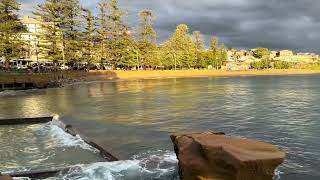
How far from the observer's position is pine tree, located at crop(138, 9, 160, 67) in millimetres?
149375

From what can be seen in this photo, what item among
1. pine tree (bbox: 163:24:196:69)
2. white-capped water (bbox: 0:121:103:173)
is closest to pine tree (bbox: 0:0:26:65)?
white-capped water (bbox: 0:121:103:173)

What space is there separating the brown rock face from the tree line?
90.1 meters

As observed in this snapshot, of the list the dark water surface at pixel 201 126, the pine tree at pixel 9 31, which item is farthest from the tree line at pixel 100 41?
the dark water surface at pixel 201 126

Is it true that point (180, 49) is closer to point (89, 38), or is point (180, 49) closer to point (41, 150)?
point (89, 38)

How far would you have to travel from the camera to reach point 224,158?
10289 mm

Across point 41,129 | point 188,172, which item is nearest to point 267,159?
point 188,172

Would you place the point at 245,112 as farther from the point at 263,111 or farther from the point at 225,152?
the point at 225,152

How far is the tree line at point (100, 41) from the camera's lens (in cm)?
9838

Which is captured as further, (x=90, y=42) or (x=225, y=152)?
(x=90, y=42)

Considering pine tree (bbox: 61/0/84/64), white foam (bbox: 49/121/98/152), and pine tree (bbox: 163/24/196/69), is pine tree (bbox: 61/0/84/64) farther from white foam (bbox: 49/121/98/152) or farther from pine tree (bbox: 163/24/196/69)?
white foam (bbox: 49/121/98/152)

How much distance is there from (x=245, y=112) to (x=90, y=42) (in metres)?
95.3

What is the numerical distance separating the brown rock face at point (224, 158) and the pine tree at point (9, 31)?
90009mm

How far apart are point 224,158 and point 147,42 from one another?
465ft

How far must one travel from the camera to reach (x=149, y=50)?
493ft
